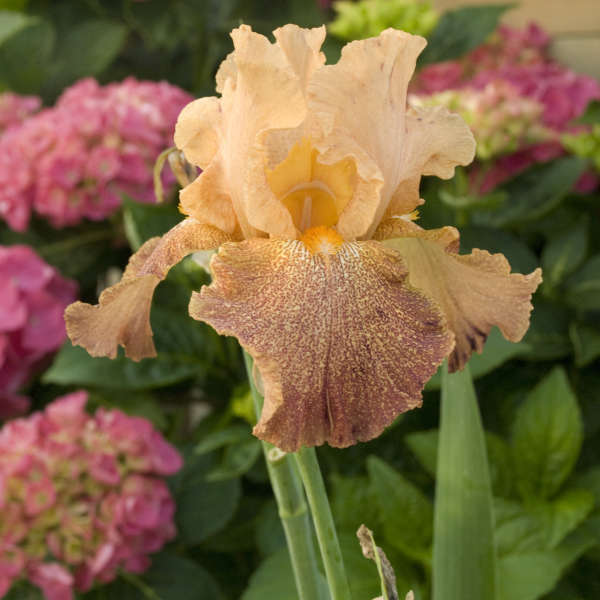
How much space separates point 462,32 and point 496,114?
23cm

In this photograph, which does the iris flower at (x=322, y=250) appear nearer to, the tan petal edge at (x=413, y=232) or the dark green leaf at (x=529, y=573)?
the tan petal edge at (x=413, y=232)

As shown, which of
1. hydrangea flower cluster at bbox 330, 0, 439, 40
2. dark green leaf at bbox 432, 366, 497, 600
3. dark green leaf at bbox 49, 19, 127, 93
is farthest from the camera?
dark green leaf at bbox 49, 19, 127, 93

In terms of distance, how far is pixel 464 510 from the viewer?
0.35m

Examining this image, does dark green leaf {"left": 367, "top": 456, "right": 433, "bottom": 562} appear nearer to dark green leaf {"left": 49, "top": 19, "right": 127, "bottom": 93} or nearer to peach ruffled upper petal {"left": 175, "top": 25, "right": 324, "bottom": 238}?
peach ruffled upper petal {"left": 175, "top": 25, "right": 324, "bottom": 238}

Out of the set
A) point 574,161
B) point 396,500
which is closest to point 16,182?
point 396,500

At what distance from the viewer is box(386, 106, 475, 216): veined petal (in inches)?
11.6

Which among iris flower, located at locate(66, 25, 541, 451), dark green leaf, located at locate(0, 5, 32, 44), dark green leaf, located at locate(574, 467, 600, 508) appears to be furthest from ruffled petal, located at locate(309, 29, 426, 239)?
dark green leaf, located at locate(0, 5, 32, 44)

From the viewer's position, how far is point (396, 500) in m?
0.62

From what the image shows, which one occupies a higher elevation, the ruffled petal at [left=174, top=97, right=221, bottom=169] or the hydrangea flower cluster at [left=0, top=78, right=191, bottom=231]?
the ruffled petal at [left=174, top=97, right=221, bottom=169]

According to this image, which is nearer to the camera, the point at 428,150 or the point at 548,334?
the point at 428,150

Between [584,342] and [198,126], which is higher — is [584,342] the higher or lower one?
the lower one

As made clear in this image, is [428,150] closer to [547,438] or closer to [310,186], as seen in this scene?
[310,186]

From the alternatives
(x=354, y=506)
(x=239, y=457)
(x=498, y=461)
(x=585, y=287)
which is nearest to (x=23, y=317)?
(x=239, y=457)

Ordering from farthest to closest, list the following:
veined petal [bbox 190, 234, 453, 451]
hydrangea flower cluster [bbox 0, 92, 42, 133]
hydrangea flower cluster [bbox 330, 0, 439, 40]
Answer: hydrangea flower cluster [bbox 0, 92, 42, 133] < hydrangea flower cluster [bbox 330, 0, 439, 40] < veined petal [bbox 190, 234, 453, 451]
